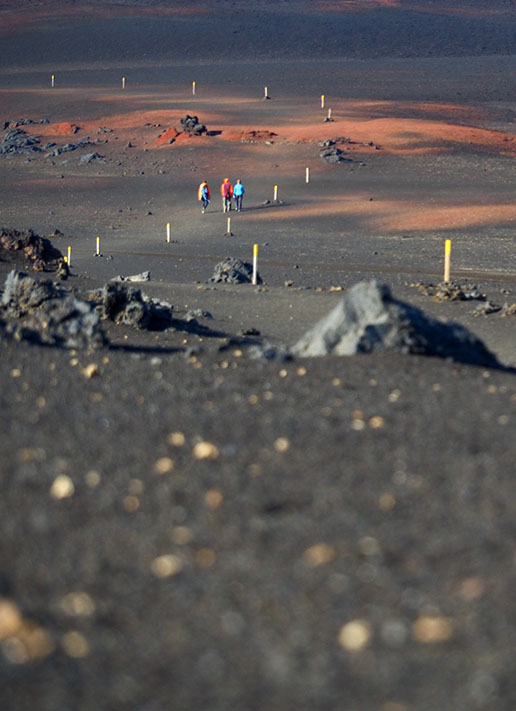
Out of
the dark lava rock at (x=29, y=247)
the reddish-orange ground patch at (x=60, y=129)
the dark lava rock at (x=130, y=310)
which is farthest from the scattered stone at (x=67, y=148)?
the dark lava rock at (x=130, y=310)

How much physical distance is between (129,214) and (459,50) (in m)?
68.4

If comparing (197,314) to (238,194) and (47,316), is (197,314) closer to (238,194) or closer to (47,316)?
(47,316)

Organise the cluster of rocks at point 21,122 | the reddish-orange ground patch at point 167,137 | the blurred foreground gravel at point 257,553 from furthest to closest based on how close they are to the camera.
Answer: the cluster of rocks at point 21,122 < the reddish-orange ground patch at point 167,137 < the blurred foreground gravel at point 257,553

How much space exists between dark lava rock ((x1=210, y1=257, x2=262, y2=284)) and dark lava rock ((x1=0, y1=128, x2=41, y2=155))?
3315 centimetres

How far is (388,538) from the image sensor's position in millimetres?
4855

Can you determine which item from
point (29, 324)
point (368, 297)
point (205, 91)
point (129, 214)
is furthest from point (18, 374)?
point (205, 91)

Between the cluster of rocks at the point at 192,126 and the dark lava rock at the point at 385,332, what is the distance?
4305cm

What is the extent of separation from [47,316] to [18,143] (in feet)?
146

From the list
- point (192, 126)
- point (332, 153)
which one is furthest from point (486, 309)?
point (192, 126)

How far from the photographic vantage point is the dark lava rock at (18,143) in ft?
174

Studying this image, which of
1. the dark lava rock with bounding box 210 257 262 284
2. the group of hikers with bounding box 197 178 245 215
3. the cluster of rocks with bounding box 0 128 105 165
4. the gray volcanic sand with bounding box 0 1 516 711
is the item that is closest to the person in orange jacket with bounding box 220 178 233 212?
the group of hikers with bounding box 197 178 245 215

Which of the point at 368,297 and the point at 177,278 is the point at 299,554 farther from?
the point at 177,278

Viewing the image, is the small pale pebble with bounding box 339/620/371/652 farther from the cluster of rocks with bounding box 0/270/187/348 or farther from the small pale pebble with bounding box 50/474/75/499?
the cluster of rocks with bounding box 0/270/187/348

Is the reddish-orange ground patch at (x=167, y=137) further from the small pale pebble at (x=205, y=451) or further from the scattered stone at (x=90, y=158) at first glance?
the small pale pebble at (x=205, y=451)
